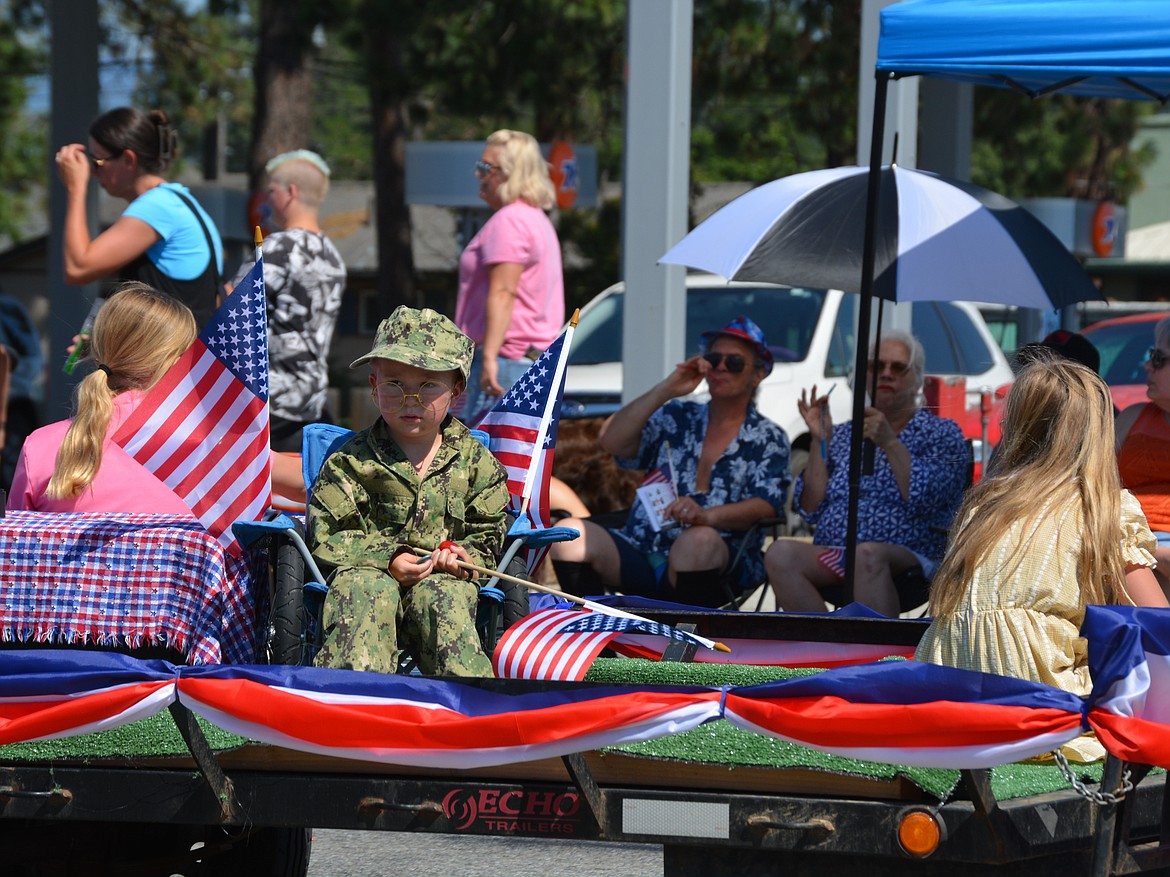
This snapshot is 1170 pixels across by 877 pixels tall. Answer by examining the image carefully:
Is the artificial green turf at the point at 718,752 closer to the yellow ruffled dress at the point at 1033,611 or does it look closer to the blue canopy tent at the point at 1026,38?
the yellow ruffled dress at the point at 1033,611

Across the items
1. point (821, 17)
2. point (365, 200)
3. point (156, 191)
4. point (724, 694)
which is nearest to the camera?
point (724, 694)

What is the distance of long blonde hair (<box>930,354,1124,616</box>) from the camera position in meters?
3.70

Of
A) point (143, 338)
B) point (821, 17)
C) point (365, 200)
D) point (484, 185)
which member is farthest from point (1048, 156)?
point (143, 338)

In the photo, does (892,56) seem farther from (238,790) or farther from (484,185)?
(238,790)

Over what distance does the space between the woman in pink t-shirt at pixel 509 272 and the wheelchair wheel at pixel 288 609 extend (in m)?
2.95

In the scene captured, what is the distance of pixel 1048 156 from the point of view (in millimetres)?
31625

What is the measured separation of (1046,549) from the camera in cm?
370

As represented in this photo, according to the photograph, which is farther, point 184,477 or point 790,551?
point 790,551

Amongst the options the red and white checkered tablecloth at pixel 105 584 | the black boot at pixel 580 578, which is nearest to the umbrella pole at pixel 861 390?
the black boot at pixel 580 578

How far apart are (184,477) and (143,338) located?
429 millimetres

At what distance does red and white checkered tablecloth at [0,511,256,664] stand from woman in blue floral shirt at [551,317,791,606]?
259cm

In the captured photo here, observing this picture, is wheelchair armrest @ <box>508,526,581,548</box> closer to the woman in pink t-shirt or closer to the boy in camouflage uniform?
the boy in camouflage uniform

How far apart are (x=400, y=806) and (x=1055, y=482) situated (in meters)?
1.65

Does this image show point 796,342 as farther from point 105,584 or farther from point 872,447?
point 105,584
